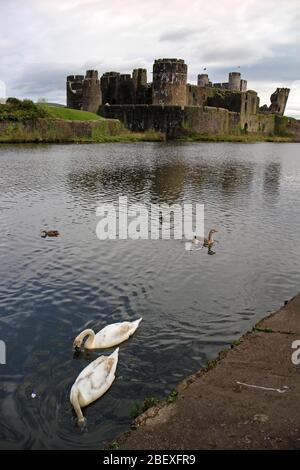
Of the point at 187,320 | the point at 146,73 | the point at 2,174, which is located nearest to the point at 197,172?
→ the point at 2,174

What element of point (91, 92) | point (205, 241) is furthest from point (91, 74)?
point (205, 241)

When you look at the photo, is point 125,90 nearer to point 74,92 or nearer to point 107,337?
point 74,92

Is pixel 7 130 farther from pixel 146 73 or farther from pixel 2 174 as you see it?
pixel 146 73

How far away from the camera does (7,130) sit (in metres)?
45.8

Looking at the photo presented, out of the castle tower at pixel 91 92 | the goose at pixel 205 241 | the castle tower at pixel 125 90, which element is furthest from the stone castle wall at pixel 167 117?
the goose at pixel 205 241

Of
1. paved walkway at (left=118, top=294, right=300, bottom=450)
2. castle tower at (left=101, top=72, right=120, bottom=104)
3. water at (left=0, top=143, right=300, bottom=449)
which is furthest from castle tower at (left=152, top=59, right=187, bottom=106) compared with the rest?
paved walkway at (left=118, top=294, right=300, bottom=450)

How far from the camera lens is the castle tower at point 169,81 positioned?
2366 inches

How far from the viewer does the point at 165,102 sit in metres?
61.8

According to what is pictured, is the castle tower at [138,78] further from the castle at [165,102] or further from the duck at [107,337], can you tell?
the duck at [107,337]

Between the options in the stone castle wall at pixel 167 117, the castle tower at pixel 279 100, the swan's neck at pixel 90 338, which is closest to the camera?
the swan's neck at pixel 90 338

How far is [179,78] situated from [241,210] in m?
47.3

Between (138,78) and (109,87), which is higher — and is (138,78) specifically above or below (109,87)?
above

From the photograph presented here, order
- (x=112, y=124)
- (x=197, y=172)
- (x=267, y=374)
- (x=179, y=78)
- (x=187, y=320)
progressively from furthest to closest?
(x=179, y=78)
(x=112, y=124)
(x=197, y=172)
(x=187, y=320)
(x=267, y=374)

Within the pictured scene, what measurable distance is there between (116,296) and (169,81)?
181 ft
